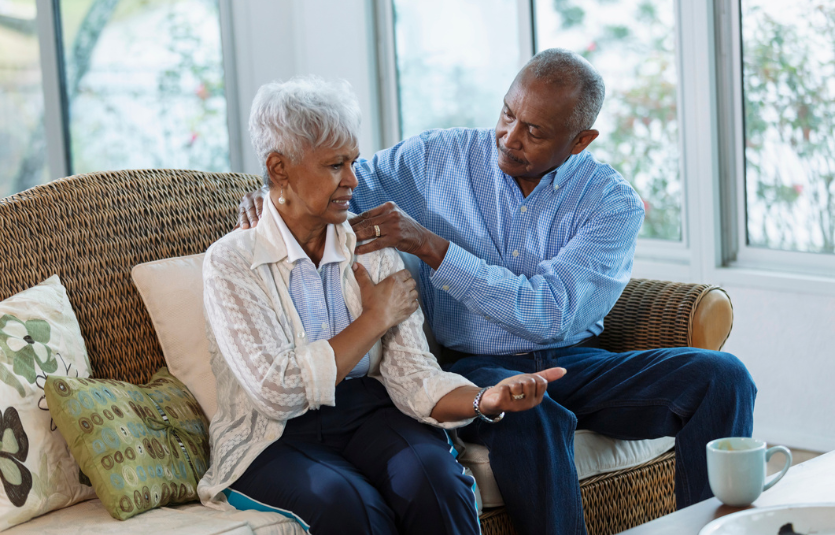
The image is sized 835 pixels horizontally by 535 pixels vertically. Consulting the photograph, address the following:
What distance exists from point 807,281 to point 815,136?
0.47m

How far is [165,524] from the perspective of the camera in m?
1.43

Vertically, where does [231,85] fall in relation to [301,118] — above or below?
above

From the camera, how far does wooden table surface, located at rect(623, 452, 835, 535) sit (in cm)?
113

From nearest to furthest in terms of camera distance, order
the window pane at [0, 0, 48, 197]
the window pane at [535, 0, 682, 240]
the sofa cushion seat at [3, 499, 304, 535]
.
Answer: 1. the sofa cushion seat at [3, 499, 304, 535]
2. the window pane at [535, 0, 682, 240]
3. the window pane at [0, 0, 48, 197]

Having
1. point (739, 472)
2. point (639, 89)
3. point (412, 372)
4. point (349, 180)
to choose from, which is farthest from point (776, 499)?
point (639, 89)

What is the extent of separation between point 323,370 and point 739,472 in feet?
2.25

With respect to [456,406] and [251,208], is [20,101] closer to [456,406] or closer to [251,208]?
[251,208]

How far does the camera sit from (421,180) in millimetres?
2014

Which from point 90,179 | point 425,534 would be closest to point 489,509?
point 425,534

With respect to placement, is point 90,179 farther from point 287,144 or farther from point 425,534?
point 425,534

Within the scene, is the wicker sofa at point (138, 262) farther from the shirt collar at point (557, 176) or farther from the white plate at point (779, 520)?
the white plate at point (779, 520)

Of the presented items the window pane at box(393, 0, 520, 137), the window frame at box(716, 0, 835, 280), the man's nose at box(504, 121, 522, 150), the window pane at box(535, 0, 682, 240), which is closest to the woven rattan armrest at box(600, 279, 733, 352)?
the man's nose at box(504, 121, 522, 150)

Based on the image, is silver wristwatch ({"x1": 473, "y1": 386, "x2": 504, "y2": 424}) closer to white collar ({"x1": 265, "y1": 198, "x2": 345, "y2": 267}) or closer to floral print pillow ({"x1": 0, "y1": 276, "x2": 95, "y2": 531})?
white collar ({"x1": 265, "y1": 198, "x2": 345, "y2": 267})

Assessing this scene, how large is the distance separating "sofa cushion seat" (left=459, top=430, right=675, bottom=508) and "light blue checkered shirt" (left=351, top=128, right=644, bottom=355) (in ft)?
0.79
